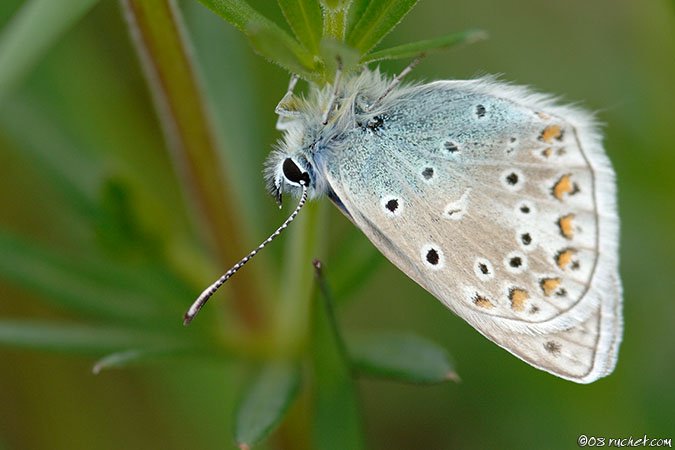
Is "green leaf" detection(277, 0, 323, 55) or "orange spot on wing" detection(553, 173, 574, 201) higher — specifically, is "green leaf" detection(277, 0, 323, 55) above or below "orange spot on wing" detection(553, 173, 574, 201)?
above

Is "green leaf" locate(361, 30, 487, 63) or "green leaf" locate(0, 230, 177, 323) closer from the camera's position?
"green leaf" locate(361, 30, 487, 63)

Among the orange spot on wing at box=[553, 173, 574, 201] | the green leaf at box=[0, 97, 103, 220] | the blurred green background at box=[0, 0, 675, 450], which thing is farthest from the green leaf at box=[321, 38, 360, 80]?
the green leaf at box=[0, 97, 103, 220]

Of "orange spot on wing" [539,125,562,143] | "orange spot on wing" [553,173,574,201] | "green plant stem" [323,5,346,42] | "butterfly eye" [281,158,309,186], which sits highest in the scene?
"green plant stem" [323,5,346,42]

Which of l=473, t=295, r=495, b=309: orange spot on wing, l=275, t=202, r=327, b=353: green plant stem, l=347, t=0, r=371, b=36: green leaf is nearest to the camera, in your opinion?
l=347, t=0, r=371, b=36: green leaf

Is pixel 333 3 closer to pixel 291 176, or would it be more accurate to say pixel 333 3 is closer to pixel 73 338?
pixel 291 176

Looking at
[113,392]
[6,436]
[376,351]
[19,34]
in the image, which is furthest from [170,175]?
[19,34]

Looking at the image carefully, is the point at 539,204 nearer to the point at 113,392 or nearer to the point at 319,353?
the point at 319,353

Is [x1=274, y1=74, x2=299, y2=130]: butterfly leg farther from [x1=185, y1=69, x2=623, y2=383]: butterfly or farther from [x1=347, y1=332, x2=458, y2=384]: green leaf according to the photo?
[x1=347, y1=332, x2=458, y2=384]: green leaf

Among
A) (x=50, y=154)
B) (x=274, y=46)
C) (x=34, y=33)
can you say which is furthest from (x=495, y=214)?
(x=50, y=154)

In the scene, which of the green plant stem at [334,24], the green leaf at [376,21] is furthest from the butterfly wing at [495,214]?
the green plant stem at [334,24]
